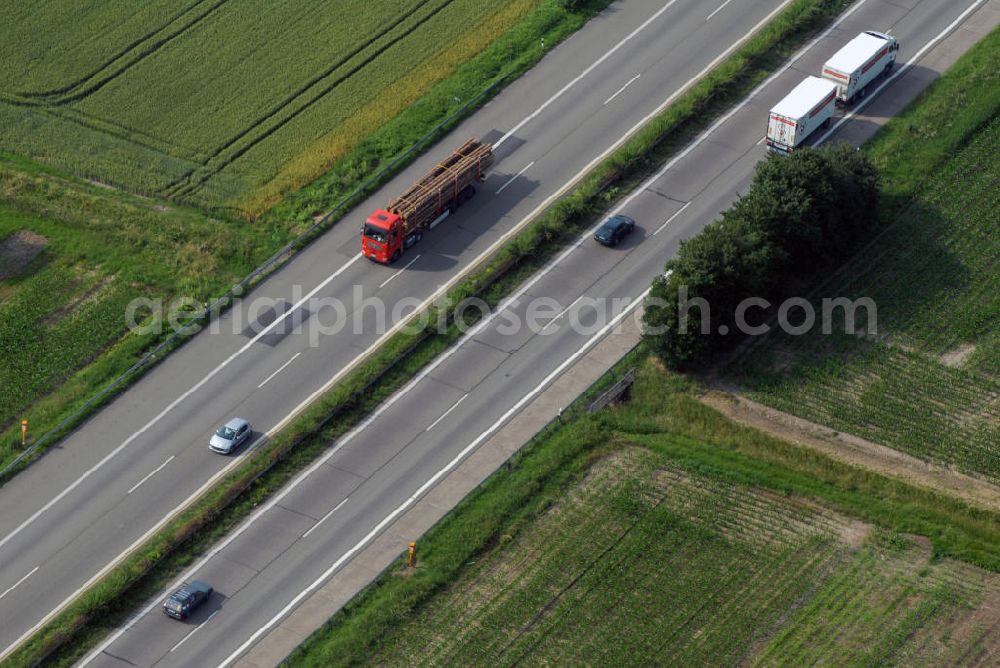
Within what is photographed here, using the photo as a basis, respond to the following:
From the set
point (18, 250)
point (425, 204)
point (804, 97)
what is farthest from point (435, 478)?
point (804, 97)

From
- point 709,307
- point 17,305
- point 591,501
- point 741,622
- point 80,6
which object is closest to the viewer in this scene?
point 741,622

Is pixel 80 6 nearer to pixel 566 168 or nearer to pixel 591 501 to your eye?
pixel 566 168

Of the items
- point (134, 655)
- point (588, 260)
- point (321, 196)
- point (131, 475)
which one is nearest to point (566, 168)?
point (588, 260)

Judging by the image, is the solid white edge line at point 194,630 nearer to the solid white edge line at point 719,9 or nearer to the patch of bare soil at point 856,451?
the patch of bare soil at point 856,451

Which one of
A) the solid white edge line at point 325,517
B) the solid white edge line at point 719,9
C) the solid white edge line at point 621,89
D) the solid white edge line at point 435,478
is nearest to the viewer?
the solid white edge line at point 435,478

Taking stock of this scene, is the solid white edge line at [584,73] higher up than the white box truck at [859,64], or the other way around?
the solid white edge line at [584,73]

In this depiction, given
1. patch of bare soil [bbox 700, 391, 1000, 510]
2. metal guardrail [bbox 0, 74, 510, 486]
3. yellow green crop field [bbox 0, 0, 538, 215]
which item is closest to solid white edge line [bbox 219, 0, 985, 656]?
patch of bare soil [bbox 700, 391, 1000, 510]

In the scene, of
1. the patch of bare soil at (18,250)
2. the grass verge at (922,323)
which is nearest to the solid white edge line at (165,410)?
the patch of bare soil at (18,250)
